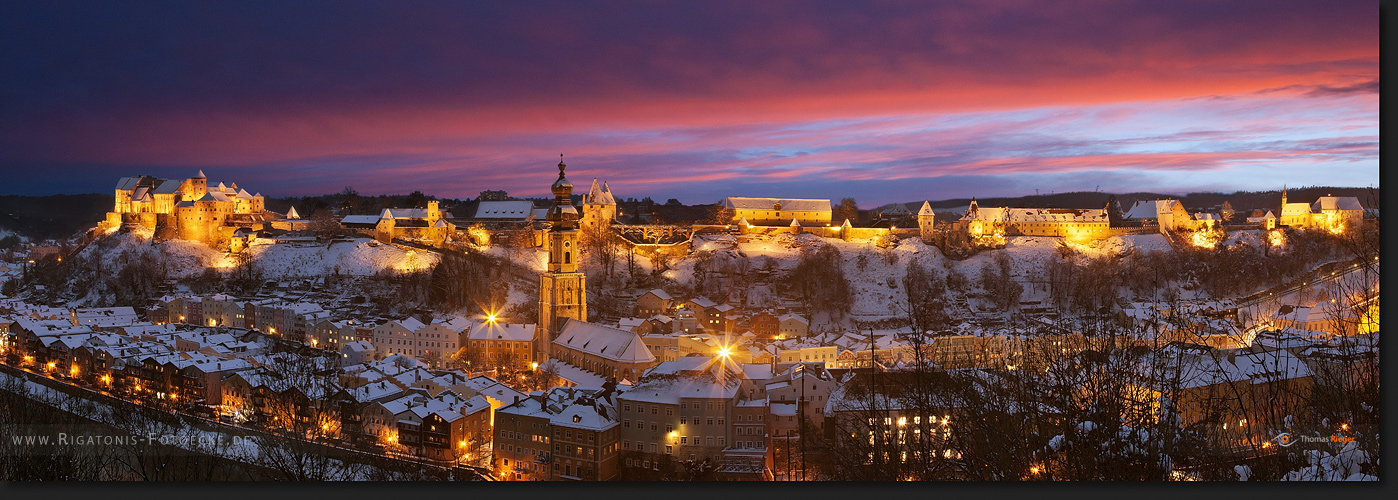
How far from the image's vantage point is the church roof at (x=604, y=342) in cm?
1384

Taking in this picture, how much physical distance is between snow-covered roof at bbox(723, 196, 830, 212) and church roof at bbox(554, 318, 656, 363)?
47.0 ft

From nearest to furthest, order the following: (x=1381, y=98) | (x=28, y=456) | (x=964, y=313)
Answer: (x=1381, y=98), (x=28, y=456), (x=964, y=313)

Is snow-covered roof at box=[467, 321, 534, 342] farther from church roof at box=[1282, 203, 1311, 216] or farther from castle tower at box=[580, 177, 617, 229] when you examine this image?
church roof at box=[1282, 203, 1311, 216]

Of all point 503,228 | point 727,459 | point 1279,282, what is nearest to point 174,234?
point 503,228

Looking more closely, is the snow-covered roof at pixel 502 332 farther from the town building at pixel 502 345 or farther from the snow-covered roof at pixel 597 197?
the snow-covered roof at pixel 597 197

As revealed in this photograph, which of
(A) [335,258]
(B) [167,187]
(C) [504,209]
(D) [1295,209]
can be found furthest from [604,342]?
(B) [167,187]

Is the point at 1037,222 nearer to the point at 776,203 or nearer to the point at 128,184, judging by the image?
the point at 776,203

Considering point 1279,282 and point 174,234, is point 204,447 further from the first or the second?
point 174,234

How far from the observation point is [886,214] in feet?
99.7

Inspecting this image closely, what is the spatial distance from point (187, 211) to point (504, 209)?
32.7 feet

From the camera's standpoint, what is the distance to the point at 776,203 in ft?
98.9

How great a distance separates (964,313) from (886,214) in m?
10.2

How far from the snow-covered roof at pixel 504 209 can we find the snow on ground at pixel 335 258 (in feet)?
16.9

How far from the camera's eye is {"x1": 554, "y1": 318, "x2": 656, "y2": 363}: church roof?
13841mm
